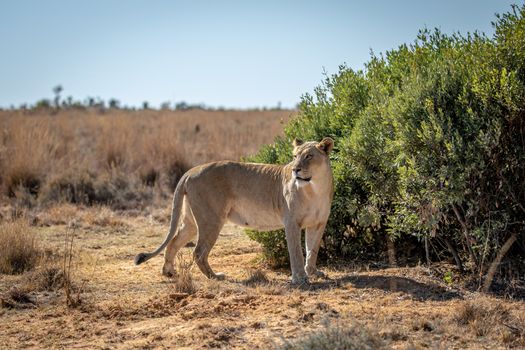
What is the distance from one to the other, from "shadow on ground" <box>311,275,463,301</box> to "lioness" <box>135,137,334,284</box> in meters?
0.39

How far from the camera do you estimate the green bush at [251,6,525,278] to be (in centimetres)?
761

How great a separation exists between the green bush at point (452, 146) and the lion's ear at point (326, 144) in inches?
8.9

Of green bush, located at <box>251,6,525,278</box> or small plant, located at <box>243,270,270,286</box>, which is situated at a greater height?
green bush, located at <box>251,6,525,278</box>

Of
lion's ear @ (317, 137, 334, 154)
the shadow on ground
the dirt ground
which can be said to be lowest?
the dirt ground

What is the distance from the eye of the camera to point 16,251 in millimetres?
10016

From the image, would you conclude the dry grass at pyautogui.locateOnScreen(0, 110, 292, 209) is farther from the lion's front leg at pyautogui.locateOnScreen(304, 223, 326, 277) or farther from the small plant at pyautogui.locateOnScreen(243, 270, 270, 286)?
the lion's front leg at pyautogui.locateOnScreen(304, 223, 326, 277)

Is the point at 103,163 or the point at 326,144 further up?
the point at 326,144

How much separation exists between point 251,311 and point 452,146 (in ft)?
9.26

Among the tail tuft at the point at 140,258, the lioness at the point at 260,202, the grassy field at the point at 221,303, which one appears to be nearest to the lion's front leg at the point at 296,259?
the lioness at the point at 260,202

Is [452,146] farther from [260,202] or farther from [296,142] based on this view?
[260,202]

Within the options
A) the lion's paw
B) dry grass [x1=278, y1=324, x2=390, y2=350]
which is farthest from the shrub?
dry grass [x1=278, y1=324, x2=390, y2=350]

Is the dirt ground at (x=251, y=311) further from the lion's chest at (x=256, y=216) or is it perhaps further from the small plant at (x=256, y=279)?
the lion's chest at (x=256, y=216)

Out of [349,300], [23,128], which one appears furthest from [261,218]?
[23,128]

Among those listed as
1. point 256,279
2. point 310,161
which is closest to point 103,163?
point 256,279
